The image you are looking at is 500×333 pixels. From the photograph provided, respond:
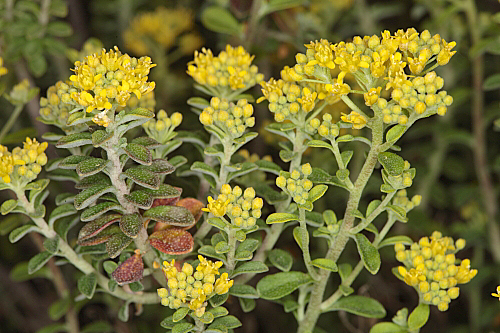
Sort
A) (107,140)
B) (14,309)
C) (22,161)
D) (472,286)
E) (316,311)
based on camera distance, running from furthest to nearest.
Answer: (14,309) → (472,286) → (316,311) → (22,161) → (107,140)

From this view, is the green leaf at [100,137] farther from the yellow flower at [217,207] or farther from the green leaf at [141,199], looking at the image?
the yellow flower at [217,207]

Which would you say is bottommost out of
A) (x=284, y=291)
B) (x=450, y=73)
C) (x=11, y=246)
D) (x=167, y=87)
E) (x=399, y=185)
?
(x=11, y=246)

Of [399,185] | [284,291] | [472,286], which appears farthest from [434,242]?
[472,286]

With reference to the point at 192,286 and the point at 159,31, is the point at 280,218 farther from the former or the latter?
the point at 159,31

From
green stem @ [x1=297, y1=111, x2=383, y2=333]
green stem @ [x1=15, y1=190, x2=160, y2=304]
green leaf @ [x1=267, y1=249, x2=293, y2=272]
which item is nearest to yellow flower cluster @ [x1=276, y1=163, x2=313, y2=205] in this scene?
green stem @ [x1=297, y1=111, x2=383, y2=333]

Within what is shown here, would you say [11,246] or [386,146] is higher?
[386,146]

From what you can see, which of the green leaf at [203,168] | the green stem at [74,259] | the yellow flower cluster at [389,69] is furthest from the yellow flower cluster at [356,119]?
the green stem at [74,259]

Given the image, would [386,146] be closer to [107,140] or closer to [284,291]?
[284,291]
